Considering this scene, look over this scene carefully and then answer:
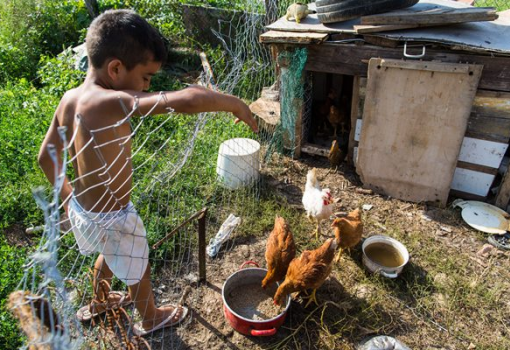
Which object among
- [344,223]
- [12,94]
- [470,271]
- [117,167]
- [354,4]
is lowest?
[470,271]

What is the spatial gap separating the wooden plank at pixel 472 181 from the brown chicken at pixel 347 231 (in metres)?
1.46

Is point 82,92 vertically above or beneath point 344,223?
above

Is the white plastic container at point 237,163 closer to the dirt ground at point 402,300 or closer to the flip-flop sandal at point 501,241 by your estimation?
the dirt ground at point 402,300

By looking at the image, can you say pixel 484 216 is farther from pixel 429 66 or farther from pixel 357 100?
pixel 357 100

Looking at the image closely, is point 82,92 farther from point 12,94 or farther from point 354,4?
point 12,94

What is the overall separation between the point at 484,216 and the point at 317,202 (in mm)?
1710

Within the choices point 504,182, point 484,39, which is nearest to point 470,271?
point 504,182

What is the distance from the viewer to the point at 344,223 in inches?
120

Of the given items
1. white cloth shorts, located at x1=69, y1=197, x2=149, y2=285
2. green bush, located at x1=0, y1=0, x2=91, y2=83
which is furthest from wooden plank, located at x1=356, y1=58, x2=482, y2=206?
green bush, located at x1=0, y1=0, x2=91, y2=83

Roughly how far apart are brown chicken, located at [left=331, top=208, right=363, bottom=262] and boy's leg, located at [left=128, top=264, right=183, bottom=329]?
1.37 meters

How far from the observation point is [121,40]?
183 centimetres

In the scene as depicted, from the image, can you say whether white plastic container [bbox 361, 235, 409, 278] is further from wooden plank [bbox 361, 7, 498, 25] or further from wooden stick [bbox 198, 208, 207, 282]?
wooden plank [bbox 361, 7, 498, 25]


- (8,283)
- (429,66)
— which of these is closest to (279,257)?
(8,283)

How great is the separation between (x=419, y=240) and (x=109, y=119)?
2.93 meters
